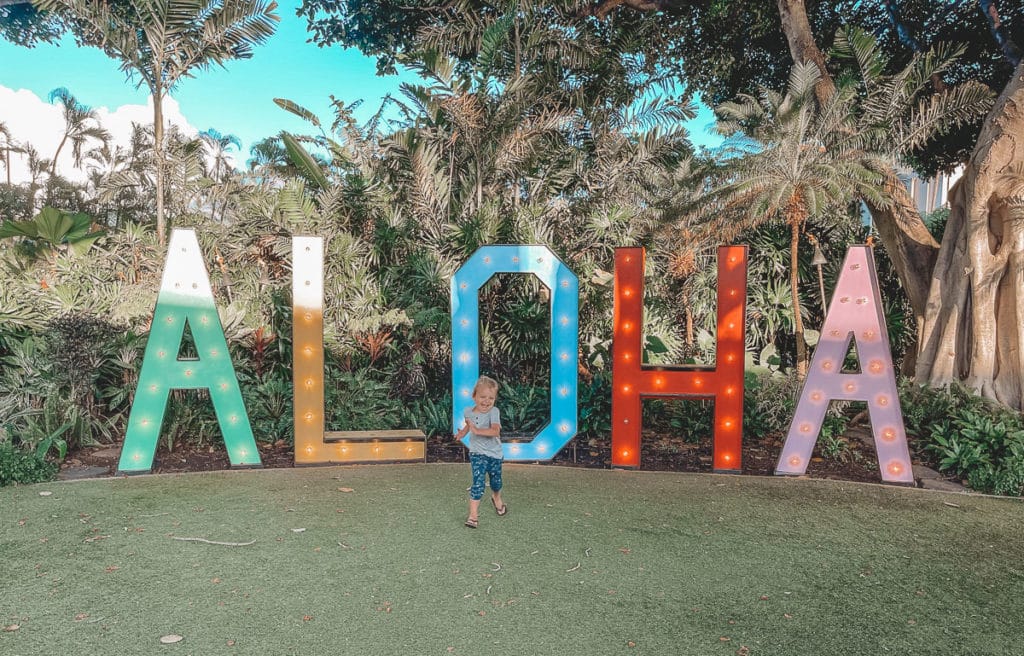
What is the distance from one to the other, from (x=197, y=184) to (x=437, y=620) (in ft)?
35.2

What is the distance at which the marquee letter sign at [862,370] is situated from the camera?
621cm

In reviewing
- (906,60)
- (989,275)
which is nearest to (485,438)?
(989,275)

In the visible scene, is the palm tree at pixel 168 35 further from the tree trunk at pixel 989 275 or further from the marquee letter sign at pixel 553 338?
the tree trunk at pixel 989 275

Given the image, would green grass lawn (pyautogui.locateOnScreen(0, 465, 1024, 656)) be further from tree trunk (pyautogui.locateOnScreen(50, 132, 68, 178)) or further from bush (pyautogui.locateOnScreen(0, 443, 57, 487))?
tree trunk (pyautogui.locateOnScreen(50, 132, 68, 178))

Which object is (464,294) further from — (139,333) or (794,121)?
(794,121)

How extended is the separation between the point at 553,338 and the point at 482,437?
198 cm

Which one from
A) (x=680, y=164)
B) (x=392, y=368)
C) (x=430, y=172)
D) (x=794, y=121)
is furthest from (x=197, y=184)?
(x=794, y=121)

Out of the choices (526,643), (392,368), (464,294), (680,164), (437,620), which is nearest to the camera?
(526,643)

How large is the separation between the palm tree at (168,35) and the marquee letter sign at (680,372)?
20.6 feet

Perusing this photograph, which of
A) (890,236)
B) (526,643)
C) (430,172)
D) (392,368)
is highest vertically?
(430,172)

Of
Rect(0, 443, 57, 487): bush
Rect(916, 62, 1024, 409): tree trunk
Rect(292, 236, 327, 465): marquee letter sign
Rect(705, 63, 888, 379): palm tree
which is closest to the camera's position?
Rect(0, 443, 57, 487): bush

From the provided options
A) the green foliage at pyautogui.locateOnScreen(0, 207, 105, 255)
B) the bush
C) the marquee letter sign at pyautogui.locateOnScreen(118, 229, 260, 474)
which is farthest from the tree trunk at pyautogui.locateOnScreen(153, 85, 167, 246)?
the bush

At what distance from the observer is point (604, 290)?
391 inches

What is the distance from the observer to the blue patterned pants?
4.98 m
